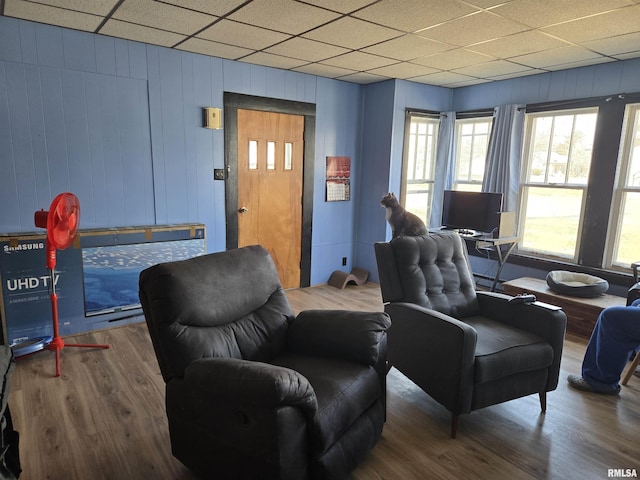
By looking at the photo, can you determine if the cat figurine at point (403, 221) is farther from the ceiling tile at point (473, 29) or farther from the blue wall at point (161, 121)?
the ceiling tile at point (473, 29)

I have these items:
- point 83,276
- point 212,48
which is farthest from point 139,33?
point 83,276

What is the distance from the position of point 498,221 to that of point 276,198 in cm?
227

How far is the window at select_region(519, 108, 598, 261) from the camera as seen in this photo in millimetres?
4066

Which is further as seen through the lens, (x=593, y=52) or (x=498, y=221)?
(x=498, y=221)

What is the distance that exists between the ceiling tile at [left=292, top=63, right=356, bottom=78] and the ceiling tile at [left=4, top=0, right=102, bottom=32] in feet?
6.10

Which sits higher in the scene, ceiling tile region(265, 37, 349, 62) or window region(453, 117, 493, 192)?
ceiling tile region(265, 37, 349, 62)

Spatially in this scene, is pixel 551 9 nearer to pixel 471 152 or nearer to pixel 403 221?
pixel 403 221

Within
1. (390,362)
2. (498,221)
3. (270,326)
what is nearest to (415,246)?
(390,362)

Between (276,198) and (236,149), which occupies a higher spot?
(236,149)

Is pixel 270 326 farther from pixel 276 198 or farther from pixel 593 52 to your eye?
pixel 593 52

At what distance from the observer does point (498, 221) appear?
4211mm

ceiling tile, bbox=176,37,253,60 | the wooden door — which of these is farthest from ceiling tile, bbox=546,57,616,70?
ceiling tile, bbox=176,37,253,60

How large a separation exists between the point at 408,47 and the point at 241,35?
1312 millimetres

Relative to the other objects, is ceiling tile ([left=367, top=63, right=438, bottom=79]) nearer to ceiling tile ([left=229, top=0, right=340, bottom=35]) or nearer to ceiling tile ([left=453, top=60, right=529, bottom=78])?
ceiling tile ([left=453, top=60, right=529, bottom=78])
